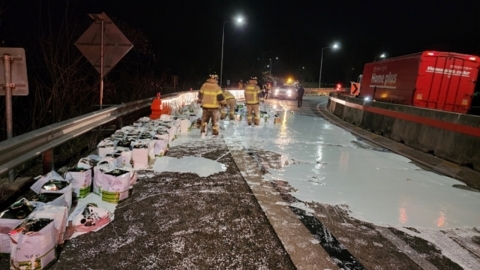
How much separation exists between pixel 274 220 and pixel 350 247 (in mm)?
918

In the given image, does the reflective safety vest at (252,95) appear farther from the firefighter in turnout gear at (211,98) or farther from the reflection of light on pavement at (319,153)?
the reflection of light on pavement at (319,153)

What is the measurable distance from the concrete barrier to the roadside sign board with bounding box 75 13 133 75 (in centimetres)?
747

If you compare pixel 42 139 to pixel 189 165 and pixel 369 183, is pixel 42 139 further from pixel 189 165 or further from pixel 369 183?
pixel 369 183

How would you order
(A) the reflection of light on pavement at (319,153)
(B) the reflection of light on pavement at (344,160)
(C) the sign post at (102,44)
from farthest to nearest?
(C) the sign post at (102,44), (A) the reflection of light on pavement at (319,153), (B) the reflection of light on pavement at (344,160)

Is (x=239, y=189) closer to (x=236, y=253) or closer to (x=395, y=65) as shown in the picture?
(x=236, y=253)

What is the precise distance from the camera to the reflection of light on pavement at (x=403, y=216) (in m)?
4.51

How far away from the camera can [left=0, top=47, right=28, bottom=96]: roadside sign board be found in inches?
187

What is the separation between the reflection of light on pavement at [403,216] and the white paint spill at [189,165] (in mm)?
2945

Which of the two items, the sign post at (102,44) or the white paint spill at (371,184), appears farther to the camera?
the sign post at (102,44)

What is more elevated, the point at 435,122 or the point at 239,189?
the point at 435,122

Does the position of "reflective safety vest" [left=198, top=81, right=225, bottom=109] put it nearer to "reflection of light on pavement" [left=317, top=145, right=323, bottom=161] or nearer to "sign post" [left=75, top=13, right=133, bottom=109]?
"sign post" [left=75, top=13, right=133, bottom=109]

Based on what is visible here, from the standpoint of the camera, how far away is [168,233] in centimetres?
379

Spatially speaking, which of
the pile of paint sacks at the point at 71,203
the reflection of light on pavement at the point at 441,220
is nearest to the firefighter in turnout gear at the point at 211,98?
the pile of paint sacks at the point at 71,203

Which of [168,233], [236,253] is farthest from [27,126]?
[236,253]
